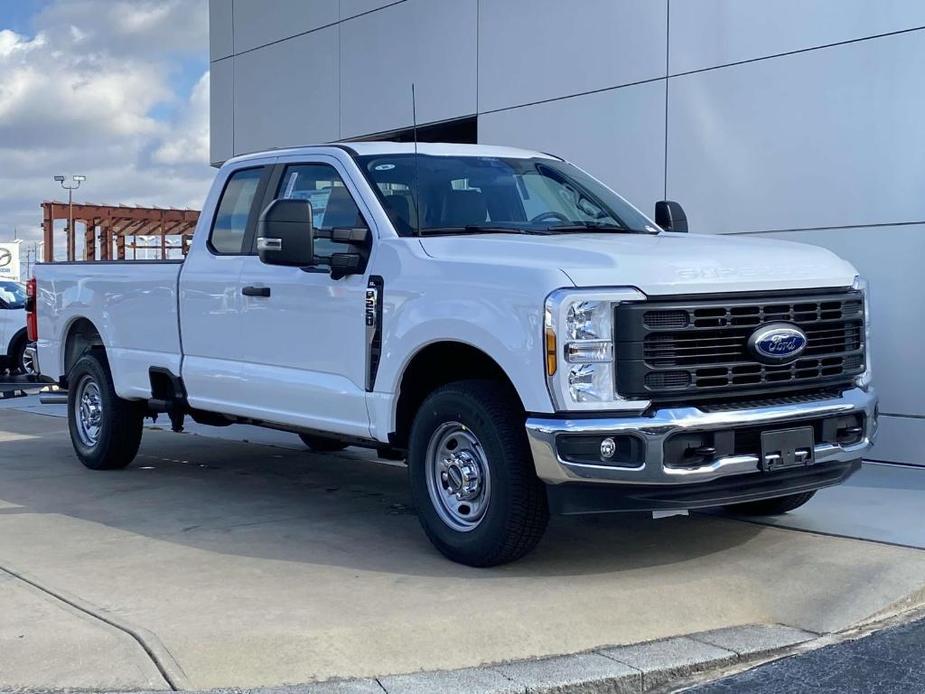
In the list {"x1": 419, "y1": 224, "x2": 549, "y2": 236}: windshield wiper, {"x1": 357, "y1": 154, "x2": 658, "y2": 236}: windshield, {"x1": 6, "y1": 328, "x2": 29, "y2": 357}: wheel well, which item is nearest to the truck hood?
{"x1": 419, "y1": 224, "x2": 549, "y2": 236}: windshield wiper

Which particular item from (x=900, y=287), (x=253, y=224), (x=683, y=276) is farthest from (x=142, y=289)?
(x=900, y=287)

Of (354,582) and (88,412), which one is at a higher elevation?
(88,412)

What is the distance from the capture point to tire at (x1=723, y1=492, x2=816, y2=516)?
688 centimetres

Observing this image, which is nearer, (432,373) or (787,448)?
(787,448)

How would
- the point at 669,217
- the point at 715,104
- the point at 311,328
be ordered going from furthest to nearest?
the point at 715,104 → the point at 669,217 → the point at 311,328

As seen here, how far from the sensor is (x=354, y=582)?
561 cm

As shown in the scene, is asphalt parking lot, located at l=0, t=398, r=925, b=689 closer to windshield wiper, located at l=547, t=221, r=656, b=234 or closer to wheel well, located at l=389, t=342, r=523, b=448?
wheel well, located at l=389, t=342, r=523, b=448

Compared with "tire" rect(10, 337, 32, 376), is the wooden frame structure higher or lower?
higher

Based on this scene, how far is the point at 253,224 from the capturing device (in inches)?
291

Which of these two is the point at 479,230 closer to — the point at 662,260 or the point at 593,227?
the point at 593,227

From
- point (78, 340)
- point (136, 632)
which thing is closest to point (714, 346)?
point (136, 632)

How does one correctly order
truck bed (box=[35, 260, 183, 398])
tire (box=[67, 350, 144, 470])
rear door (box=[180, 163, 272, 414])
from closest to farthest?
rear door (box=[180, 163, 272, 414]) < truck bed (box=[35, 260, 183, 398]) < tire (box=[67, 350, 144, 470])

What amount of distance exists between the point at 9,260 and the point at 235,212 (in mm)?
37593

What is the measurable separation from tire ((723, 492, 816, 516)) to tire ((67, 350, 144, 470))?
15.1 ft
